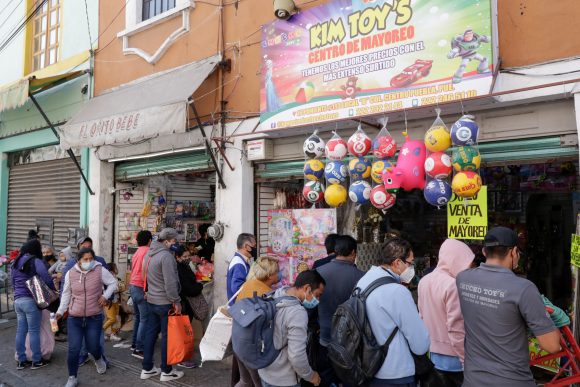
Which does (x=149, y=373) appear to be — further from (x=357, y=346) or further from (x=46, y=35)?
(x=46, y=35)

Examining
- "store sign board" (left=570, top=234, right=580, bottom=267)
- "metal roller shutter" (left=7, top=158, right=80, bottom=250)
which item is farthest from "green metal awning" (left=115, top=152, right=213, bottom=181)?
"store sign board" (left=570, top=234, right=580, bottom=267)

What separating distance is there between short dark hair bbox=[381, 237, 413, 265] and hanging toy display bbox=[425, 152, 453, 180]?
46.6 inches

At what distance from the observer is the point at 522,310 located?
271cm

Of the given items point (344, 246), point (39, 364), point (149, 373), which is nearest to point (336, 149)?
point (344, 246)

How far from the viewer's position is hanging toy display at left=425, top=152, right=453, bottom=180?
423 cm

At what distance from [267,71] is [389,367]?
14.7 feet

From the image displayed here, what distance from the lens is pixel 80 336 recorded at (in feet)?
18.6

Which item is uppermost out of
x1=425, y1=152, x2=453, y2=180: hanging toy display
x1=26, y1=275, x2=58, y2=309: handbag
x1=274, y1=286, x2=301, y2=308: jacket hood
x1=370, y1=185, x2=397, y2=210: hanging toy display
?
x1=425, y1=152, x2=453, y2=180: hanging toy display

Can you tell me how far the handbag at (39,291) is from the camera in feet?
20.3

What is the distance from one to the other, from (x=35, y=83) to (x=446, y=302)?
344 inches

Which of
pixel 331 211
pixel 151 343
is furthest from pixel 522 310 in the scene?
pixel 151 343

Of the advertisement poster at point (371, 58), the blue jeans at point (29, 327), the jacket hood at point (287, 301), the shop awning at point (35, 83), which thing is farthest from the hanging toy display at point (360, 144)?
the shop awning at point (35, 83)

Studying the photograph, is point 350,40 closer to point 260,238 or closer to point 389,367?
point 260,238

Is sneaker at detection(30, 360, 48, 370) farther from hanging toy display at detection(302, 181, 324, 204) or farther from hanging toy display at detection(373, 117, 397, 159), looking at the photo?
hanging toy display at detection(373, 117, 397, 159)
